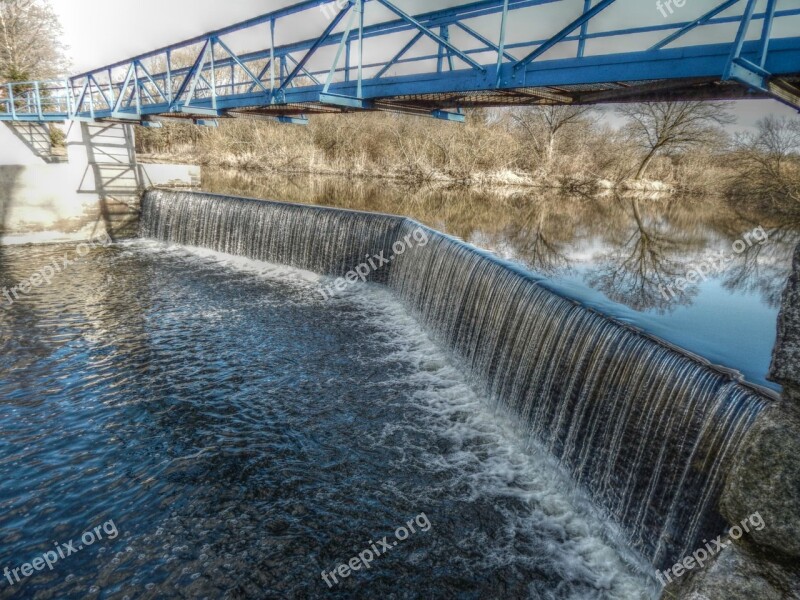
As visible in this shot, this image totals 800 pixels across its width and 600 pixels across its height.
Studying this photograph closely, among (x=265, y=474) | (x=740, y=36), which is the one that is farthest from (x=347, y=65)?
(x=265, y=474)

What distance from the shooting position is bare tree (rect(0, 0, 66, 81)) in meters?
28.4

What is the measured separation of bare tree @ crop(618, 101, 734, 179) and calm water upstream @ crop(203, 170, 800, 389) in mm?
5116

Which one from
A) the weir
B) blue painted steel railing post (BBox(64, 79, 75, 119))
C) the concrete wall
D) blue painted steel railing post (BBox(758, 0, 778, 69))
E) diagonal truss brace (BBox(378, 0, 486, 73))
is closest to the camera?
the weir

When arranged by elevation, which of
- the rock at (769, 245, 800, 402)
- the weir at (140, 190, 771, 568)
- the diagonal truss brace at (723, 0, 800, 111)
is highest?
the diagonal truss brace at (723, 0, 800, 111)

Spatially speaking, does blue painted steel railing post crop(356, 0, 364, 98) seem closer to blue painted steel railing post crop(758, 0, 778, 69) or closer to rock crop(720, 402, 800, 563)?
blue painted steel railing post crop(758, 0, 778, 69)

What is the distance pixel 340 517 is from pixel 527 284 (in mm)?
4086

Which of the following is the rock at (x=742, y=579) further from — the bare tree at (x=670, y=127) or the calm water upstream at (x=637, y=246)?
the bare tree at (x=670, y=127)

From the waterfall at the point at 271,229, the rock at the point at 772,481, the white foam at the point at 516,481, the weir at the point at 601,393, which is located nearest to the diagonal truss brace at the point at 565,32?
the weir at the point at 601,393

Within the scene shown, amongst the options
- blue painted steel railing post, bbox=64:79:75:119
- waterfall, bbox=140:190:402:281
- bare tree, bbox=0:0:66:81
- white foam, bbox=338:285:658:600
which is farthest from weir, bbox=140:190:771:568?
bare tree, bbox=0:0:66:81

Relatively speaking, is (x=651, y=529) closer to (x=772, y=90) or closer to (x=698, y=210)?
(x=772, y=90)

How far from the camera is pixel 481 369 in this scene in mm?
7566

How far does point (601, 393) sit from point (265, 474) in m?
3.90

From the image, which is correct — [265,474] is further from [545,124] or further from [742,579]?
[545,124]

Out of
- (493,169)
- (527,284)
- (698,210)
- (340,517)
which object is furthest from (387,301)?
(493,169)
